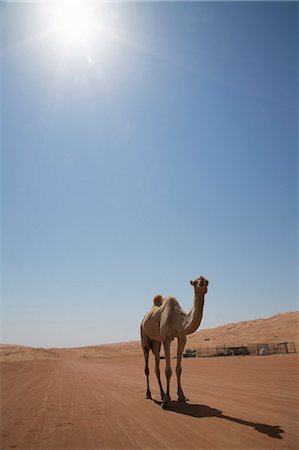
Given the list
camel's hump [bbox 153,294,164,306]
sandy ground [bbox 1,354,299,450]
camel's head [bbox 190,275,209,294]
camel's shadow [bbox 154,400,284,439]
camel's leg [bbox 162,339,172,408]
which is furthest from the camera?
camel's hump [bbox 153,294,164,306]

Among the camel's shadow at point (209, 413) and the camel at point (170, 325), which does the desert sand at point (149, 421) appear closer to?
the camel's shadow at point (209, 413)

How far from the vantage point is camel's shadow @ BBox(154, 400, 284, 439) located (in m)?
6.36

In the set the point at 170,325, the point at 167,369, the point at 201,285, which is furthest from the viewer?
the point at 170,325

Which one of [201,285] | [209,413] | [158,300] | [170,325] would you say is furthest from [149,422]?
[158,300]

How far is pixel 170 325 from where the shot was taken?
10258 millimetres

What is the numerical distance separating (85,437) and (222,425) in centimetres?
287

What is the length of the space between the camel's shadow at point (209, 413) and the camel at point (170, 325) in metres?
0.33

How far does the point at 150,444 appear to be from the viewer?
5715 millimetres

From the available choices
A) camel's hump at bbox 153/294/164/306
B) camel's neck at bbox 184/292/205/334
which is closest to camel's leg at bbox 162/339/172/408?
camel's neck at bbox 184/292/205/334

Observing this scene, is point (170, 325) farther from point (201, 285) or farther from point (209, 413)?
point (209, 413)

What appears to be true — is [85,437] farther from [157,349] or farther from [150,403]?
[157,349]

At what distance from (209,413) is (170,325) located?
2857mm

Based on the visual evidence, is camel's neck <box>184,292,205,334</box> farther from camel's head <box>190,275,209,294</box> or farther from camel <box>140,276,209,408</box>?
camel's head <box>190,275,209,294</box>

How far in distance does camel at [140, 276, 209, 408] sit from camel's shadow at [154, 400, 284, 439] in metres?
0.33
